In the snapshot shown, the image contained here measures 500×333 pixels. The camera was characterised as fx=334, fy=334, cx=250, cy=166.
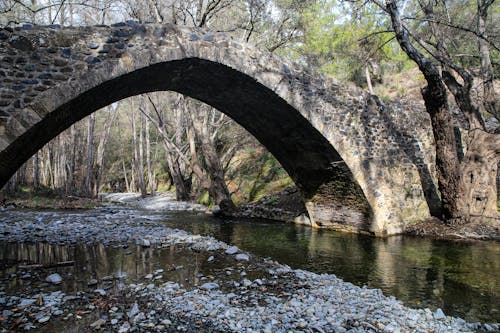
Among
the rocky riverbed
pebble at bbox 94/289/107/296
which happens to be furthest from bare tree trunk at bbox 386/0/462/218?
pebble at bbox 94/289/107/296

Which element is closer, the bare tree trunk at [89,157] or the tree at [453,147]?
the tree at [453,147]

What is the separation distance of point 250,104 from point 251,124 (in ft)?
3.52

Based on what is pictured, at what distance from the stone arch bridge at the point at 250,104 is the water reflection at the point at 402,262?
1249 mm

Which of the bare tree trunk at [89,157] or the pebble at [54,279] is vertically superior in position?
the bare tree trunk at [89,157]

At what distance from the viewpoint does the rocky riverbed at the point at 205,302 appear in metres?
2.93

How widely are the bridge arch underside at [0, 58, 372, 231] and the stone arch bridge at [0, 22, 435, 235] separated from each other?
0.10 feet

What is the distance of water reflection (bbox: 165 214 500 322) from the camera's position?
388 centimetres

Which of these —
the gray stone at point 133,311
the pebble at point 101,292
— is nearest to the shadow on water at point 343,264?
the pebble at point 101,292

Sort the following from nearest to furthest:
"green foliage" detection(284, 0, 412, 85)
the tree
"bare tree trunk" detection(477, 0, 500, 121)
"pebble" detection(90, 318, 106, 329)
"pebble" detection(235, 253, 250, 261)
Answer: "pebble" detection(90, 318, 106, 329), "pebble" detection(235, 253, 250, 261), the tree, "bare tree trunk" detection(477, 0, 500, 121), "green foliage" detection(284, 0, 412, 85)

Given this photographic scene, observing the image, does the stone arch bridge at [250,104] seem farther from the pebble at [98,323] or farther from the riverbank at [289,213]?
the pebble at [98,323]

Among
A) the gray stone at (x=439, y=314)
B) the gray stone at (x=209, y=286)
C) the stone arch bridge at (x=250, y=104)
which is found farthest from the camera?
the stone arch bridge at (x=250, y=104)

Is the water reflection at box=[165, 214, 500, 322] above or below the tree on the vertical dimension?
below

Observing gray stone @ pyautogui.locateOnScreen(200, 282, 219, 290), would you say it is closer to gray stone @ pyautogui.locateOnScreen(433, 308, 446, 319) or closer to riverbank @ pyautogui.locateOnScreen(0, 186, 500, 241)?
gray stone @ pyautogui.locateOnScreen(433, 308, 446, 319)

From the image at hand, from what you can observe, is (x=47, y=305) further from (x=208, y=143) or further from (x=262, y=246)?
(x=208, y=143)
